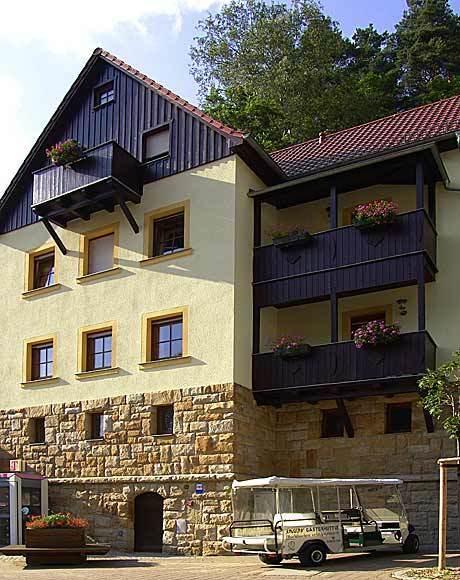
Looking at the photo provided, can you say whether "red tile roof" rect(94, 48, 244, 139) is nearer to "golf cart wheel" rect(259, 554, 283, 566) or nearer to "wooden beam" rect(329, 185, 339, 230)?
"wooden beam" rect(329, 185, 339, 230)

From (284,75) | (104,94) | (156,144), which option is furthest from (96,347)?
(284,75)

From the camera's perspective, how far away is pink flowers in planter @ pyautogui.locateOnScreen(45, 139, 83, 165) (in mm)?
23609

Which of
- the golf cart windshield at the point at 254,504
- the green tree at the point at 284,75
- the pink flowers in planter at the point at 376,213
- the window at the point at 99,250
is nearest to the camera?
the golf cart windshield at the point at 254,504

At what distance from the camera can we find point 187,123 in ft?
75.8

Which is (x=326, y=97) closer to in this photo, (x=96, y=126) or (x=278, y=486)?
(x=96, y=126)

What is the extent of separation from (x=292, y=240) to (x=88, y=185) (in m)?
5.49

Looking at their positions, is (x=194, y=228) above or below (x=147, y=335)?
above

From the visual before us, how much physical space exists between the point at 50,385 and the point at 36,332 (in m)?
1.62

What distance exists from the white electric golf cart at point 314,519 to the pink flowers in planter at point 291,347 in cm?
387

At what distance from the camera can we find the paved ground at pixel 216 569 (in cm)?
1554

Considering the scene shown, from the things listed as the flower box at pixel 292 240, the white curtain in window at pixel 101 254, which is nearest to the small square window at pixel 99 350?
the white curtain in window at pixel 101 254

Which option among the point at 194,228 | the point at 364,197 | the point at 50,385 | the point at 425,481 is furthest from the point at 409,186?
the point at 50,385

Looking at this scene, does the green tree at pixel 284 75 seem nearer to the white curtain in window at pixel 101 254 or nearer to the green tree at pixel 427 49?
the green tree at pixel 427 49

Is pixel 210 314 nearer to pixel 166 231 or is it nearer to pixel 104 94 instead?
pixel 166 231
